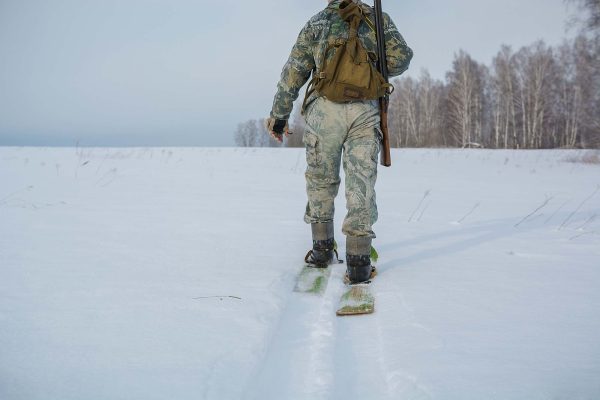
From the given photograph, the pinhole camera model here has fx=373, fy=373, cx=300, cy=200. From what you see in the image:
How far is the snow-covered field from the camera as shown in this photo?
1.14 meters

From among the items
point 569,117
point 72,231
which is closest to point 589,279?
point 72,231

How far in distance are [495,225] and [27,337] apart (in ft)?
12.5

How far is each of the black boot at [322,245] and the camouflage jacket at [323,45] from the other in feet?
2.71

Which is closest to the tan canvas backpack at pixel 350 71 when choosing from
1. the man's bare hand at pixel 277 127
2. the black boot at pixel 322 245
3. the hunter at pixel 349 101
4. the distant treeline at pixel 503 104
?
the hunter at pixel 349 101

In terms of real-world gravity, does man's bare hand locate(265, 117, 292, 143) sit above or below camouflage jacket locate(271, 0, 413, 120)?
below

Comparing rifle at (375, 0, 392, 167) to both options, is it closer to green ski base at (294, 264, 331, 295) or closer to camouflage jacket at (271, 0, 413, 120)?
camouflage jacket at (271, 0, 413, 120)

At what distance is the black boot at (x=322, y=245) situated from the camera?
8.05 ft

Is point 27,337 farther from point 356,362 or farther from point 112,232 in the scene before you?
point 112,232

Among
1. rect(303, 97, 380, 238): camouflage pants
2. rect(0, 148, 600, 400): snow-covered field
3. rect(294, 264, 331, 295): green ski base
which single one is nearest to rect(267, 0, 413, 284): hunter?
rect(303, 97, 380, 238): camouflage pants

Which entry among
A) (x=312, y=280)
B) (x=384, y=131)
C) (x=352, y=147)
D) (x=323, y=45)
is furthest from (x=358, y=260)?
(x=323, y=45)

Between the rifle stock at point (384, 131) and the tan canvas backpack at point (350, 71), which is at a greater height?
the tan canvas backpack at point (350, 71)

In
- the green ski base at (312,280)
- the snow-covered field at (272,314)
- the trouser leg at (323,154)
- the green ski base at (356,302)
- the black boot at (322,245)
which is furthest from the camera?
the black boot at (322,245)

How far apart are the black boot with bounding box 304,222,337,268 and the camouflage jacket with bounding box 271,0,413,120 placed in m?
0.83

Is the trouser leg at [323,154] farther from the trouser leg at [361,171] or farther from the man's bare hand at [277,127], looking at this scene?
the man's bare hand at [277,127]
